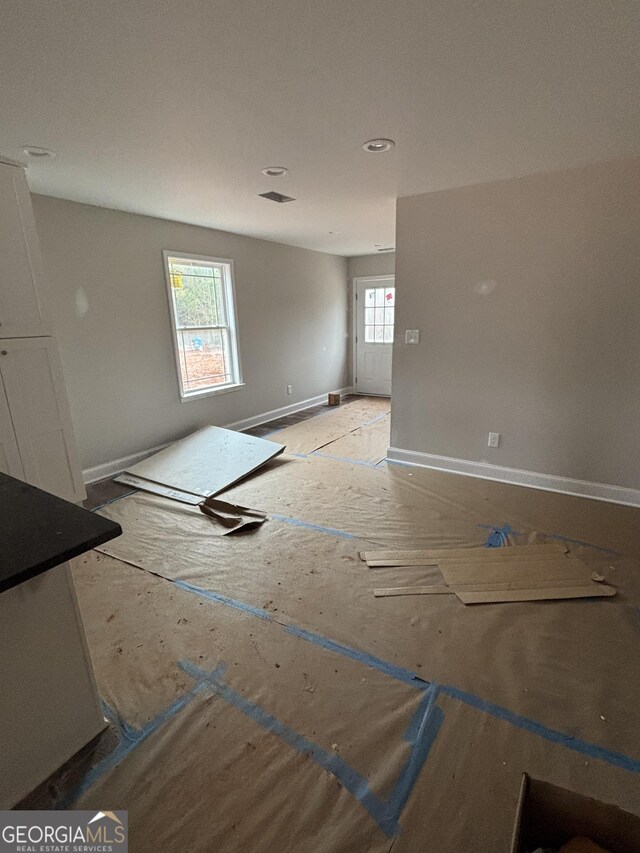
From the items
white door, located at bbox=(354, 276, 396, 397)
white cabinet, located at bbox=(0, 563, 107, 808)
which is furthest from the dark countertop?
white door, located at bbox=(354, 276, 396, 397)

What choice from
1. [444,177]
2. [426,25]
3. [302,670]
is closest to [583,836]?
[302,670]

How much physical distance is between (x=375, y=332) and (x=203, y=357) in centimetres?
342

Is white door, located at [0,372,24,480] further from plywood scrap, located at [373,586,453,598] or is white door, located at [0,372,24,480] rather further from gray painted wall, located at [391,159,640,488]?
gray painted wall, located at [391,159,640,488]

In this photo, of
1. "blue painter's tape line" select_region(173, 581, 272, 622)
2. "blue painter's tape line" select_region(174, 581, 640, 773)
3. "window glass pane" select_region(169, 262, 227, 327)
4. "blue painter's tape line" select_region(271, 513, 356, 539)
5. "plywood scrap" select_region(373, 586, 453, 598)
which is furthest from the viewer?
"window glass pane" select_region(169, 262, 227, 327)

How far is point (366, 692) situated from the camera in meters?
1.61

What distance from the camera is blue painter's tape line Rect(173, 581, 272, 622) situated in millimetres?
2045

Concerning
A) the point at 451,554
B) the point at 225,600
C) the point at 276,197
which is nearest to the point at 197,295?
the point at 276,197

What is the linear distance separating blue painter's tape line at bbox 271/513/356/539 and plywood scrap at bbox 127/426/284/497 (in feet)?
2.24

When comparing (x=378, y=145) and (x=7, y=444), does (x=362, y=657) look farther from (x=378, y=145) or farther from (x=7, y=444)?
(x=378, y=145)

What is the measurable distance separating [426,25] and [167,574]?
2742mm

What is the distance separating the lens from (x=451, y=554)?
2.49 m

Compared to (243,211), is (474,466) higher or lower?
lower

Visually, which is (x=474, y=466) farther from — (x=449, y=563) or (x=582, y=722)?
(x=582, y=722)

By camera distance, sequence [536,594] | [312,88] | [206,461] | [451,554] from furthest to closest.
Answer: [206,461]
[451,554]
[536,594]
[312,88]
